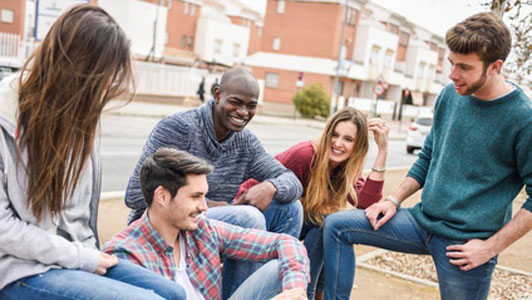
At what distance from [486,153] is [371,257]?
301 centimetres

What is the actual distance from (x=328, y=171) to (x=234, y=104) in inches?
36.6

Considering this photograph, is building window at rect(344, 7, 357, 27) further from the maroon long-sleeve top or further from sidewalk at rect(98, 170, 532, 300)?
the maroon long-sleeve top

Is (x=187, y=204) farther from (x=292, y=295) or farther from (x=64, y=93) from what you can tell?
(x=64, y=93)

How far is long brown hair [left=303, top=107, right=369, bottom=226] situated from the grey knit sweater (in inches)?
12.2

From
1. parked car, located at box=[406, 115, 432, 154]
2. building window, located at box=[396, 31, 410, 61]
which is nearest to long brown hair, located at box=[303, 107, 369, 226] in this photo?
parked car, located at box=[406, 115, 432, 154]

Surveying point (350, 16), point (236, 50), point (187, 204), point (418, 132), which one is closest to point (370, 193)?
point (187, 204)

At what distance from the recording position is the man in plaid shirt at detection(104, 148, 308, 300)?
274 cm

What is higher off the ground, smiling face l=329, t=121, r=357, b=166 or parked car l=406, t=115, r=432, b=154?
smiling face l=329, t=121, r=357, b=166

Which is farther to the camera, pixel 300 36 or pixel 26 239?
pixel 300 36

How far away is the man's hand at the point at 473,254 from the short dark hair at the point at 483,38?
1018mm

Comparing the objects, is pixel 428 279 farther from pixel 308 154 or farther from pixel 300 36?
pixel 300 36

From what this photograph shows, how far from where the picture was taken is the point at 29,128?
6.99 feet

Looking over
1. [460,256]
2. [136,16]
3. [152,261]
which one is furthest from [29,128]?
[136,16]

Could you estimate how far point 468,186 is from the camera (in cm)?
335
